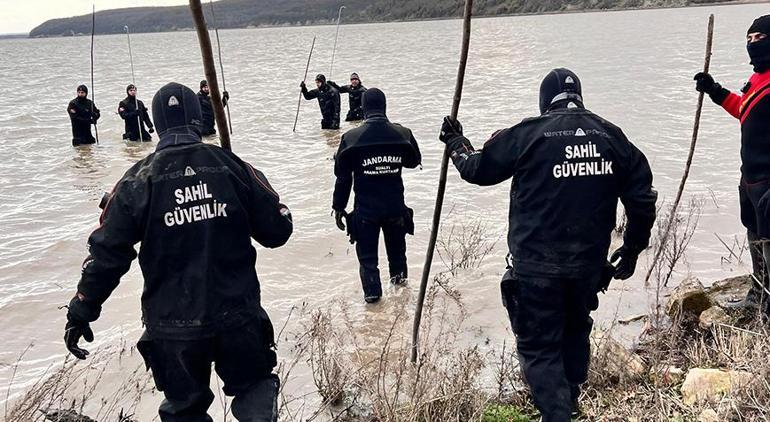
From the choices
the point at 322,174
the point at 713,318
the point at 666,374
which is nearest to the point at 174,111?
the point at 666,374

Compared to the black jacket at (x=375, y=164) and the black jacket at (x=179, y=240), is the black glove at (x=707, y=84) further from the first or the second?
the black jacket at (x=179, y=240)

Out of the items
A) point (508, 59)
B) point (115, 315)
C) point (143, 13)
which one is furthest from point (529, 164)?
point (143, 13)

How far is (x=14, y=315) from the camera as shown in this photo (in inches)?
252

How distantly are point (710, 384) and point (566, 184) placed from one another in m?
1.36

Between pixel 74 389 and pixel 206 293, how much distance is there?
2.64 m

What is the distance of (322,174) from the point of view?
39.4 feet

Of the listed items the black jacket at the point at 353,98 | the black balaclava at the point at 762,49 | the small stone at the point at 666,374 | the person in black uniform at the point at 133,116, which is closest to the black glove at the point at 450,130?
the small stone at the point at 666,374

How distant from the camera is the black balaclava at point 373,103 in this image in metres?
5.62

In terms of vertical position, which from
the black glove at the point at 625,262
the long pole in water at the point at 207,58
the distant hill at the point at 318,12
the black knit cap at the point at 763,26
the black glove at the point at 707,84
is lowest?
the black glove at the point at 625,262

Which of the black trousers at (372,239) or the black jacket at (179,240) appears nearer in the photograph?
the black jacket at (179,240)

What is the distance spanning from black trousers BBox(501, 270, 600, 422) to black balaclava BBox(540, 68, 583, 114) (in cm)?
94

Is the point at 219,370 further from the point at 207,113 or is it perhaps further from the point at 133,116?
the point at 133,116

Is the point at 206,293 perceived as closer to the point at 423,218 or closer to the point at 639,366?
the point at 639,366

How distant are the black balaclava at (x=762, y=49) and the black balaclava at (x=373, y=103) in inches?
112
